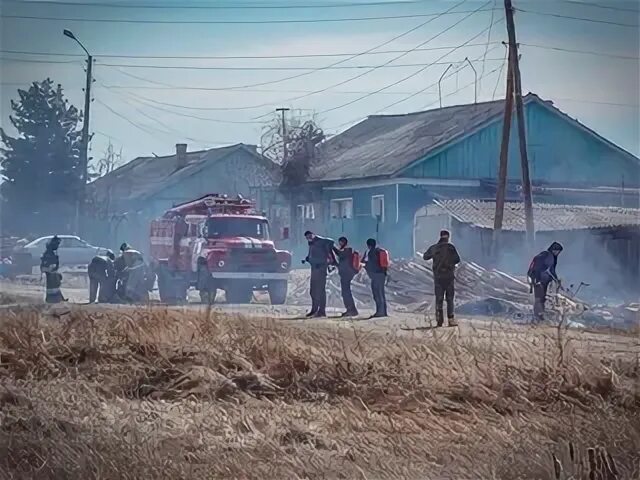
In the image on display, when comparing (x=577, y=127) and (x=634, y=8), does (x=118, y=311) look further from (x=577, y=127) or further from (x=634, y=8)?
(x=634, y=8)

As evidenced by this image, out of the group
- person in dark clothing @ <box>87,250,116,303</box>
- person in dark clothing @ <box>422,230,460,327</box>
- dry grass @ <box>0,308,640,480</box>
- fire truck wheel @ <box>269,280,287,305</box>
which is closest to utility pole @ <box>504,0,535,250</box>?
person in dark clothing @ <box>422,230,460,327</box>

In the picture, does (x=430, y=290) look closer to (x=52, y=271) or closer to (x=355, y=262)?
(x=355, y=262)

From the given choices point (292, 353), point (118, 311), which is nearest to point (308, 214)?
point (292, 353)

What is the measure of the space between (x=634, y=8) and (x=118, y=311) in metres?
3.59

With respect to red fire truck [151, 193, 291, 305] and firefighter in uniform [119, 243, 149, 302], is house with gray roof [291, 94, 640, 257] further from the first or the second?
firefighter in uniform [119, 243, 149, 302]

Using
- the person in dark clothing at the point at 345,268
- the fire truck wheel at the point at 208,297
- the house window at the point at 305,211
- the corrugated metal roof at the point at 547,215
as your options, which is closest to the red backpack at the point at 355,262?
the person in dark clothing at the point at 345,268

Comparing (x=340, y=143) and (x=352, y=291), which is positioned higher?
(x=340, y=143)

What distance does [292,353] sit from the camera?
5.67m

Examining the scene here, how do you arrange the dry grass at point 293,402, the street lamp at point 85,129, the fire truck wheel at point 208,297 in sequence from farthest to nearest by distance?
the fire truck wheel at point 208,297
the street lamp at point 85,129
the dry grass at point 293,402

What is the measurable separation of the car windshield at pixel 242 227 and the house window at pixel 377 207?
0.65 metres

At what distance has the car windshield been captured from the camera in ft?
19.4

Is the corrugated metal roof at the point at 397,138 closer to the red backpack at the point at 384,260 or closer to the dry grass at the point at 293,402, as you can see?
the red backpack at the point at 384,260

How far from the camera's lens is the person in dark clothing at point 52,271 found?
5.78 metres

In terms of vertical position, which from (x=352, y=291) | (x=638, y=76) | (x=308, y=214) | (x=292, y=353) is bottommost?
(x=292, y=353)
